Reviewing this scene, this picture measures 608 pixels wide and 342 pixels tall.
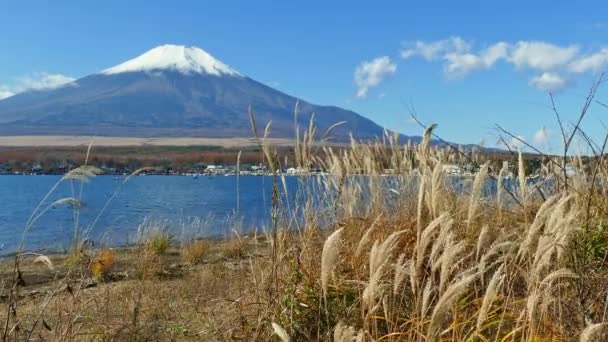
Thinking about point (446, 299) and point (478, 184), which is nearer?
point (446, 299)

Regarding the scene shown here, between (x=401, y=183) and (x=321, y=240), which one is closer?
(x=321, y=240)

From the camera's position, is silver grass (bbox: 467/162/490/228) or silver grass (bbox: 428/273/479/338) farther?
silver grass (bbox: 467/162/490/228)

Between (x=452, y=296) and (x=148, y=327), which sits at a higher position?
(x=452, y=296)

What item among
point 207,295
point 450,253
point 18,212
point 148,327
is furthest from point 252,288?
point 18,212

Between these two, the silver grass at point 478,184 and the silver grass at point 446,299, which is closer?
the silver grass at point 446,299

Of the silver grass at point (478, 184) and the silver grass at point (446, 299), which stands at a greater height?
the silver grass at point (478, 184)

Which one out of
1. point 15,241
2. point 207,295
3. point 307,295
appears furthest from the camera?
point 15,241

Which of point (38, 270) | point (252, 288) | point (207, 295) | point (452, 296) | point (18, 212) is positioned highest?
point (452, 296)

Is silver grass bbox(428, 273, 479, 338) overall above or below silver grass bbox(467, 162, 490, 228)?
below

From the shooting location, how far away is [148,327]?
485cm

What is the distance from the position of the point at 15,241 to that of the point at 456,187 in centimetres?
1781

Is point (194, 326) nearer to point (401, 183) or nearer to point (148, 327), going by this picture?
point (148, 327)

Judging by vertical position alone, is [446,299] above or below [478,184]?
below

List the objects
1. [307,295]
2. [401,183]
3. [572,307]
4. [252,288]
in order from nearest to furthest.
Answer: [572,307] → [307,295] → [252,288] → [401,183]
